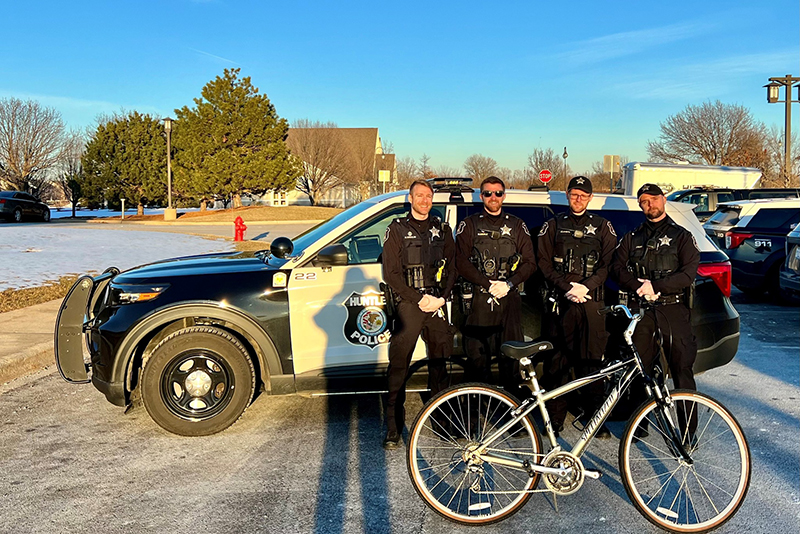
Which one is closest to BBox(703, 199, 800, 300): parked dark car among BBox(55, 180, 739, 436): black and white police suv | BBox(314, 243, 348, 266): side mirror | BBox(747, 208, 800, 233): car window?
BBox(747, 208, 800, 233): car window

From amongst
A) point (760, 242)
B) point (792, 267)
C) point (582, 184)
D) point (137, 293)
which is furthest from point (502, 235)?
point (760, 242)

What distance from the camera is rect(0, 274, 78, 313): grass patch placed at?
969 cm

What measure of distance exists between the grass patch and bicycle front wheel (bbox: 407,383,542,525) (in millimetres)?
8034

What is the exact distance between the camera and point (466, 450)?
3486 mm

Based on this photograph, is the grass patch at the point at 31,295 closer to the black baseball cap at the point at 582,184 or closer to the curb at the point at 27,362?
the curb at the point at 27,362

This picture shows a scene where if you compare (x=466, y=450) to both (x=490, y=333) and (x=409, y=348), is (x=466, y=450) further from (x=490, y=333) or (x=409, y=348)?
(x=490, y=333)

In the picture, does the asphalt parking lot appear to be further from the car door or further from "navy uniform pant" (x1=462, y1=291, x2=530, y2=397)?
"navy uniform pant" (x1=462, y1=291, x2=530, y2=397)

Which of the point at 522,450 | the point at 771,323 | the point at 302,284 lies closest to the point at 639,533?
the point at 522,450

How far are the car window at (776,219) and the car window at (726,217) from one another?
1.73ft

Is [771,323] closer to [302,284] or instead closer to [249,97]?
[302,284]

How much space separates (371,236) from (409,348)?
1.00 metres

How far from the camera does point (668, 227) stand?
4379 millimetres

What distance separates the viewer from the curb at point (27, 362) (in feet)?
21.2

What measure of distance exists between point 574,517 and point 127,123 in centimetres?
4515
